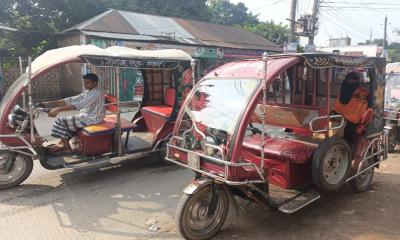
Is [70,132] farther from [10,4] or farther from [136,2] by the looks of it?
[136,2]

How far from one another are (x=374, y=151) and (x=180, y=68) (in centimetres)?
369

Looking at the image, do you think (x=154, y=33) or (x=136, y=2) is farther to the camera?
(x=136, y=2)

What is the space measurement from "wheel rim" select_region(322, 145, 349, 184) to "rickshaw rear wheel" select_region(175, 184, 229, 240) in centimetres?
133

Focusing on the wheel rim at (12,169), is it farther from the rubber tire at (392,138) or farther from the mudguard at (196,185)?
the rubber tire at (392,138)

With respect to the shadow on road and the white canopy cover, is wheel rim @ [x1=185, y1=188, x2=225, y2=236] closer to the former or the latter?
the shadow on road

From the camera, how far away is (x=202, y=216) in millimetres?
4105

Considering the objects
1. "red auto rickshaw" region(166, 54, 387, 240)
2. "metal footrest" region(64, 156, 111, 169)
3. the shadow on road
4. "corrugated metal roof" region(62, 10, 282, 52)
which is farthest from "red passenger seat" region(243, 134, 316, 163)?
"corrugated metal roof" region(62, 10, 282, 52)

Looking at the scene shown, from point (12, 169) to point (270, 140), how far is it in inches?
158

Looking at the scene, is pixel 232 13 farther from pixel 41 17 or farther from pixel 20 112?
pixel 20 112

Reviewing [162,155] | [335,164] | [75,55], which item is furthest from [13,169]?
[335,164]

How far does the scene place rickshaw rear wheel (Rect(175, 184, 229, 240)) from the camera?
3.91 metres

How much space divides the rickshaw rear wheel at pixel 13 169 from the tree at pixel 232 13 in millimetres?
38067

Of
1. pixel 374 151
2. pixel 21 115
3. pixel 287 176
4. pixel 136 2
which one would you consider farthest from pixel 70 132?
pixel 136 2

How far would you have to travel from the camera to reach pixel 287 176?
4523 mm
